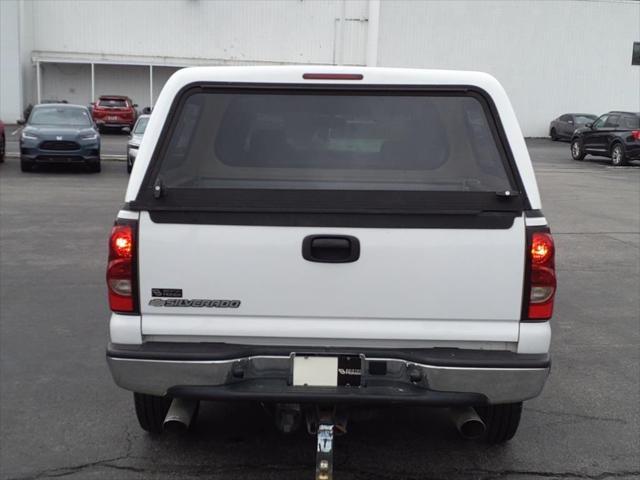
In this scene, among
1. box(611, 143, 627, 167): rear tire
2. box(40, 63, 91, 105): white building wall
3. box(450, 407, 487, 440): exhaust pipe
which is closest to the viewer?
box(450, 407, 487, 440): exhaust pipe

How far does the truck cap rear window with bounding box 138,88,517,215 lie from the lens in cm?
387

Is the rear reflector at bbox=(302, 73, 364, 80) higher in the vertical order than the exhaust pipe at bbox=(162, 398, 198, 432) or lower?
higher

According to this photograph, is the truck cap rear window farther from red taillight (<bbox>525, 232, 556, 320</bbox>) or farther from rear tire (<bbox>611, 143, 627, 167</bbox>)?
rear tire (<bbox>611, 143, 627, 167</bbox>)

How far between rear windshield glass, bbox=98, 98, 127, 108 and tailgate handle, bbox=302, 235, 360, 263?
3451cm

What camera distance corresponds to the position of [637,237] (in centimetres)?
1222

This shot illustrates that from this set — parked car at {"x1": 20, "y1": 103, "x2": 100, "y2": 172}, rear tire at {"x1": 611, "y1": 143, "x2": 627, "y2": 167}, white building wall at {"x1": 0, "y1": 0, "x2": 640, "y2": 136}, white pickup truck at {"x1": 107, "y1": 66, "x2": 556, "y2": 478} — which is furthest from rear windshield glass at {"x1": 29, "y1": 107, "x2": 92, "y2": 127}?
white building wall at {"x1": 0, "y1": 0, "x2": 640, "y2": 136}

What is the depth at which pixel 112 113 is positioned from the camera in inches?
1421

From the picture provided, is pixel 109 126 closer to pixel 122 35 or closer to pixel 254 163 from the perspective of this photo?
pixel 122 35

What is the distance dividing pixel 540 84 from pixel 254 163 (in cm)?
4229

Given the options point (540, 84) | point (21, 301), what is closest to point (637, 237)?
point (21, 301)

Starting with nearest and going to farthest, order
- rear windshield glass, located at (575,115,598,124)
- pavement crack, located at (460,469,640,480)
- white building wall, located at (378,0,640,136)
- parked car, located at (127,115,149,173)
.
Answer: pavement crack, located at (460,469,640,480)
parked car, located at (127,115,149,173)
rear windshield glass, located at (575,115,598,124)
white building wall, located at (378,0,640,136)

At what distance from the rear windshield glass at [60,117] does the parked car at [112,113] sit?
1530cm

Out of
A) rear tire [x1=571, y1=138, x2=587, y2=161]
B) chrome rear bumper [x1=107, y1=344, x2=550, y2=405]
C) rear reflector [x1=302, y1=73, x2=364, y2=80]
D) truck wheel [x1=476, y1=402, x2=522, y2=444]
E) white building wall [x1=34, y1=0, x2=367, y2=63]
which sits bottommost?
rear tire [x1=571, y1=138, x2=587, y2=161]

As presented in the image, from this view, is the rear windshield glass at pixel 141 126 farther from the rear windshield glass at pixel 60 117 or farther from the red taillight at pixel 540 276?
the red taillight at pixel 540 276
